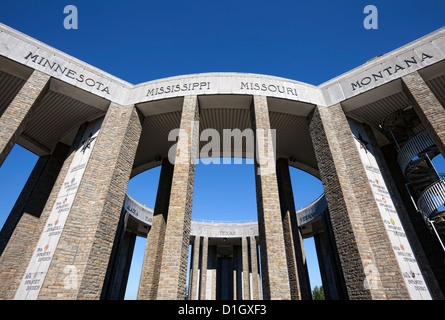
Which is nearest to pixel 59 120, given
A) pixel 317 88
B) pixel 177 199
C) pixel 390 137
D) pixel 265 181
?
pixel 177 199

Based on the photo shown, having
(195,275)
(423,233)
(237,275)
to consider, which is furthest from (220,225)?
(423,233)

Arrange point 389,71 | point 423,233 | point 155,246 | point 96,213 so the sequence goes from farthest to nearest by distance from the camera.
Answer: point 155,246, point 423,233, point 389,71, point 96,213

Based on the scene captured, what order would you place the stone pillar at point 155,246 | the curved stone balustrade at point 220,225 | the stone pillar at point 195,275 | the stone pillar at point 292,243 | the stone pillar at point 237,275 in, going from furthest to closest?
the stone pillar at point 237,275
the stone pillar at point 195,275
the curved stone balustrade at point 220,225
the stone pillar at point 292,243
the stone pillar at point 155,246

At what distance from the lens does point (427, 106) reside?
9.32m

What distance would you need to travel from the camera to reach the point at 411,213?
11.9m

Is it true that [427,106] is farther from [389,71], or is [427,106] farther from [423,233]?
[423,233]

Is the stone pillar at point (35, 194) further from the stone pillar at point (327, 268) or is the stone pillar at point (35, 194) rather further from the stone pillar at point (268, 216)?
the stone pillar at point (327, 268)

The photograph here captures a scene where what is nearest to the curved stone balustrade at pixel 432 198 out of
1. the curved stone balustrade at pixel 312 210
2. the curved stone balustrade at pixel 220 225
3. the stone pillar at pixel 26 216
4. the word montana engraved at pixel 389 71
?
the word montana engraved at pixel 389 71

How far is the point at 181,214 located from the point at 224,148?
7840mm

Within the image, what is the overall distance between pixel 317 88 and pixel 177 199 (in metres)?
9.20

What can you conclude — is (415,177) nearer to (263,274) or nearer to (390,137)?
(390,137)

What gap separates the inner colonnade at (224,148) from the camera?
8.12 meters

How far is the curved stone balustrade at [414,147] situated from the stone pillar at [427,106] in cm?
159

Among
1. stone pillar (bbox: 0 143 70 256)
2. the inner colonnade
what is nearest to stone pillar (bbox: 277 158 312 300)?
the inner colonnade
